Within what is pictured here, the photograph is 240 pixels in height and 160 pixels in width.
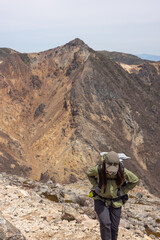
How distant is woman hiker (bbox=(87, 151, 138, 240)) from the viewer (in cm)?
701

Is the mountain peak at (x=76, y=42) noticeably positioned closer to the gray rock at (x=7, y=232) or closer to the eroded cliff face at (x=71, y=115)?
the eroded cliff face at (x=71, y=115)

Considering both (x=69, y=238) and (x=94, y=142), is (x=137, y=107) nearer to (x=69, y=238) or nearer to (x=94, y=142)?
(x=94, y=142)

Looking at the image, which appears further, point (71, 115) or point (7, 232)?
point (71, 115)

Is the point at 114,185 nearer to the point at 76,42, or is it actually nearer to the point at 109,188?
the point at 109,188

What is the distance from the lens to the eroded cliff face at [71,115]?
163 ft

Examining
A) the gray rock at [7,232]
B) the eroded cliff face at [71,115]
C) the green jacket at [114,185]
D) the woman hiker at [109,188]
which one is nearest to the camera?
the woman hiker at [109,188]

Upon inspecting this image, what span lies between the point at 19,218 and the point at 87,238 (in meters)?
3.63

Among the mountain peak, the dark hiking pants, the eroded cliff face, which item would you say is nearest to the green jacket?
the dark hiking pants

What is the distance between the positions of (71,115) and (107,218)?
49076 millimetres

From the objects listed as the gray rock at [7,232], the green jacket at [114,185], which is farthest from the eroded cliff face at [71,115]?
the green jacket at [114,185]

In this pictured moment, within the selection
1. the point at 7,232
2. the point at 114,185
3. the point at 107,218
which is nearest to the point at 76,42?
the point at 7,232

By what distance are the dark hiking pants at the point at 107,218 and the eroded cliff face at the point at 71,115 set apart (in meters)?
37.7

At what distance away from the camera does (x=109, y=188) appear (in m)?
7.13

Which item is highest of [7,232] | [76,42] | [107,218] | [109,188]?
[76,42]
